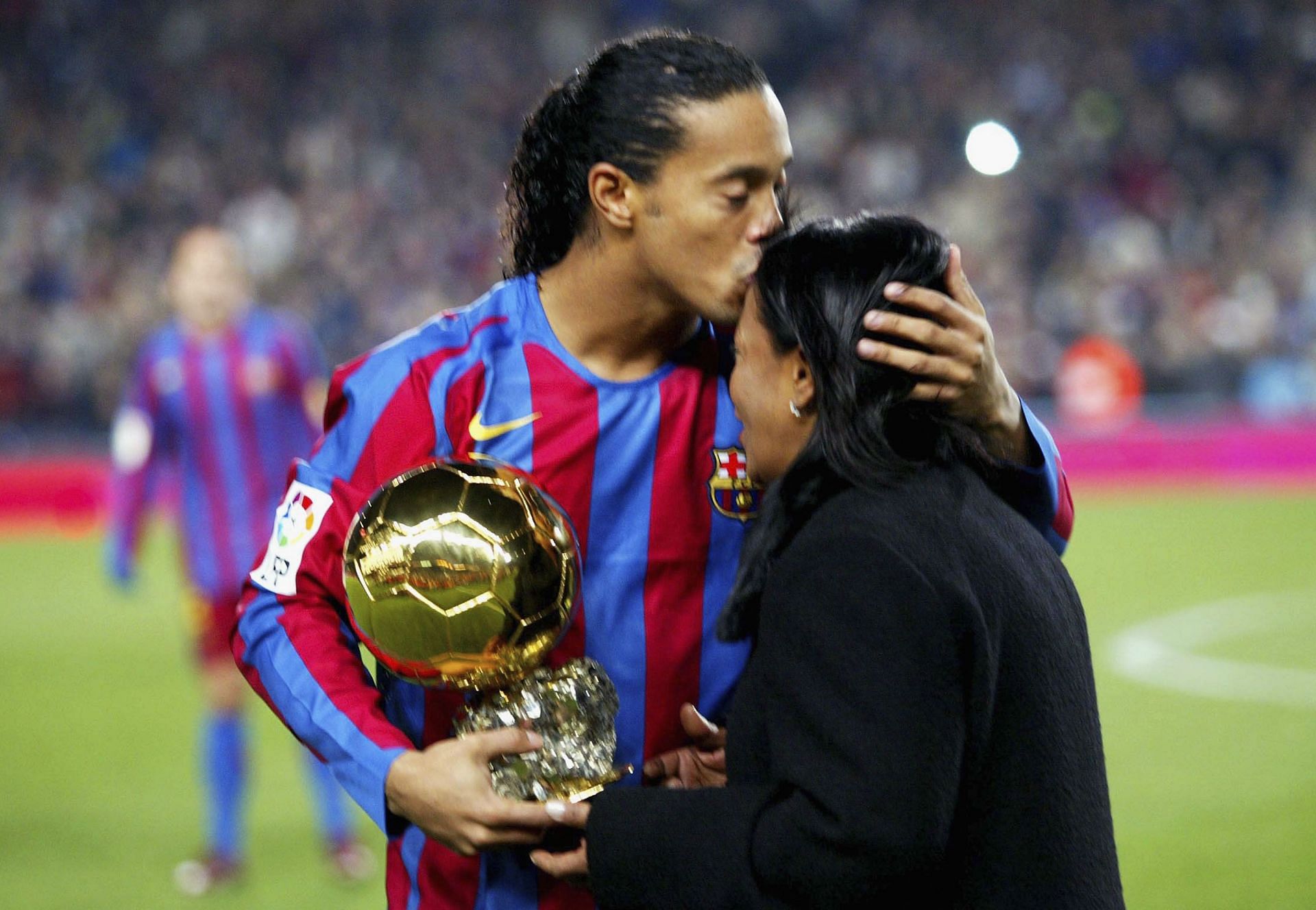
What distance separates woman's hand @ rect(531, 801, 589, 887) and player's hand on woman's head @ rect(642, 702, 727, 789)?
27 centimetres

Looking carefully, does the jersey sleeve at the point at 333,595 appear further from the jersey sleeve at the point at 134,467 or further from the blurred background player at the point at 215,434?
the jersey sleeve at the point at 134,467

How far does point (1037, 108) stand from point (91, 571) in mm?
12660

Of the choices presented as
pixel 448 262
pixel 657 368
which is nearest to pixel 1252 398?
pixel 448 262

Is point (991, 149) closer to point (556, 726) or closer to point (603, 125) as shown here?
point (603, 125)

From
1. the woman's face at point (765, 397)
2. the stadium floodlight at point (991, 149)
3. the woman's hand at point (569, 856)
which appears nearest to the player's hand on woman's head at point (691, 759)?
the woman's hand at point (569, 856)

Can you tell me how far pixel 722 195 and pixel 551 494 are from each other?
0.52 m

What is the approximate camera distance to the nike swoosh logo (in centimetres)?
208

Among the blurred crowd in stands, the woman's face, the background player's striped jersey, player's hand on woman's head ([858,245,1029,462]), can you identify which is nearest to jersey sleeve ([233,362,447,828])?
the woman's face

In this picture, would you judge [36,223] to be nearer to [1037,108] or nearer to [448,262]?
[448,262]

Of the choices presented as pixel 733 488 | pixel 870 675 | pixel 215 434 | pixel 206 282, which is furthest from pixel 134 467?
pixel 870 675

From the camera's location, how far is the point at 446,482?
5.77 ft

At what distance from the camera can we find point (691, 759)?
6.61 feet

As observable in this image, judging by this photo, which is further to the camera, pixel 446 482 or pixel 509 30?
pixel 509 30

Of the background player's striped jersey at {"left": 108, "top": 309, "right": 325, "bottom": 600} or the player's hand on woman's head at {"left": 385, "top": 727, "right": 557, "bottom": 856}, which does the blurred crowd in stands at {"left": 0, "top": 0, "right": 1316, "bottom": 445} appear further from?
the player's hand on woman's head at {"left": 385, "top": 727, "right": 557, "bottom": 856}
